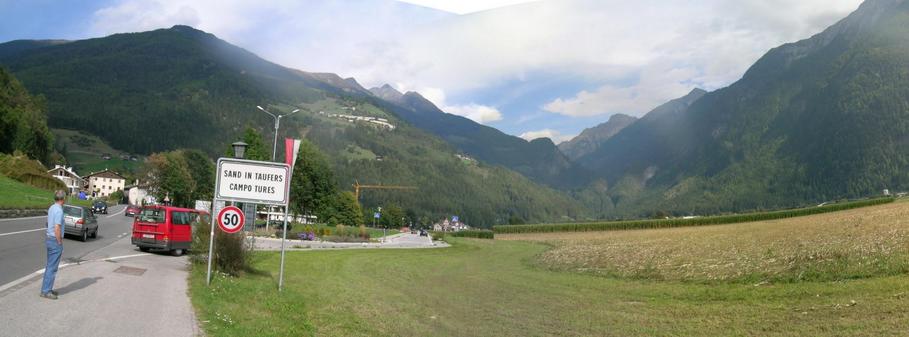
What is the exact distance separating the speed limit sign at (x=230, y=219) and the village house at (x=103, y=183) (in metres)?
188

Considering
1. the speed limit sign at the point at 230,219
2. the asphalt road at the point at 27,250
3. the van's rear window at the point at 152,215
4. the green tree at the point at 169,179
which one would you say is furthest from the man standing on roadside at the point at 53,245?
the green tree at the point at 169,179

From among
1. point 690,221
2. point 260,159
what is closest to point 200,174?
point 260,159

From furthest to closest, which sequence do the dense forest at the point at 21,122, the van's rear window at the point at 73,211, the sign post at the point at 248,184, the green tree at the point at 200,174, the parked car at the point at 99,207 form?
1. the green tree at the point at 200,174
2. the dense forest at the point at 21,122
3. the parked car at the point at 99,207
4. the van's rear window at the point at 73,211
5. the sign post at the point at 248,184

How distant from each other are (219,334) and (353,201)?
12222 centimetres

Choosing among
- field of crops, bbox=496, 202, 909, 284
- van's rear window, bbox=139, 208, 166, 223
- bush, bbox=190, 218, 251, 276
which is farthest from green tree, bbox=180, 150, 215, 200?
bush, bbox=190, 218, 251, 276

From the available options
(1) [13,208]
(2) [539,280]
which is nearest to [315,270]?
(2) [539,280]

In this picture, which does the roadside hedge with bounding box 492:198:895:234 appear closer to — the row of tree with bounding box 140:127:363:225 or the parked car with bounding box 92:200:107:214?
the row of tree with bounding box 140:127:363:225

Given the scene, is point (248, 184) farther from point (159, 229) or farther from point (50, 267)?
point (159, 229)

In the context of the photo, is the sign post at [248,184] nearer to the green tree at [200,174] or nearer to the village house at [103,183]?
the green tree at [200,174]

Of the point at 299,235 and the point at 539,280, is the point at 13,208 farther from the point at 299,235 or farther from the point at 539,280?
the point at 539,280

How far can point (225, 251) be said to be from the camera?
58.2ft

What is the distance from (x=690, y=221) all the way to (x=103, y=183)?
172273mm

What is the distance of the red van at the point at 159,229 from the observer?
23922mm

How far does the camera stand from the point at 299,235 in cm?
5278
